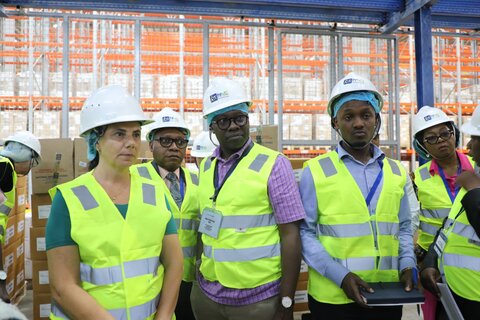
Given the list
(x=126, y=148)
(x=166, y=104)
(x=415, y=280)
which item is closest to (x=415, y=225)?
(x=415, y=280)

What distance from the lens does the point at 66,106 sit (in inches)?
194

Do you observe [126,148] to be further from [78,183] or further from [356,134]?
[356,134]

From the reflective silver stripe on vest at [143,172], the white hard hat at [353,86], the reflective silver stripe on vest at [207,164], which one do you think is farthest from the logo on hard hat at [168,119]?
the white hard hat at [353,86]

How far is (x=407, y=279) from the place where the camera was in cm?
162

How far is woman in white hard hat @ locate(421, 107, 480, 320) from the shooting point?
168cm

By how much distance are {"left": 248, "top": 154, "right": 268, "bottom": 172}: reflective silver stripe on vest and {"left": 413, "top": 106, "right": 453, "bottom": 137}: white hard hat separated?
1.46 metres

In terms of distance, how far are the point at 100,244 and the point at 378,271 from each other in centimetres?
120

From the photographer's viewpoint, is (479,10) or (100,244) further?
(479,10)

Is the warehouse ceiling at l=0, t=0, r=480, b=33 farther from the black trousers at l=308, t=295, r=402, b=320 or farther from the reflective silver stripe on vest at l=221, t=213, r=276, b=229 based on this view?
the black trousers at l=308, t=295, r=402, b=320

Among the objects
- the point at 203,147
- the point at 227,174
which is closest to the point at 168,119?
the point at 227,174

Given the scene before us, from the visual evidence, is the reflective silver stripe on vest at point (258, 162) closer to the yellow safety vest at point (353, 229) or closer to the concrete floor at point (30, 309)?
the yellow safety vest at point (353, 229)

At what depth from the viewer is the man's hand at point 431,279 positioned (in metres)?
1.79

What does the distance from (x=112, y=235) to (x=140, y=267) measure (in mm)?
169

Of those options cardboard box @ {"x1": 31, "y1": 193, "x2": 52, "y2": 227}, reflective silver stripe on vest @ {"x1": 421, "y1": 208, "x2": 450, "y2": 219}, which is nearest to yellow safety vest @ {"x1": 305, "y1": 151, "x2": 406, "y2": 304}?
reflective silver stripe on vest @ {"x1": 421, "y1": 208, "x2": 450, "y2": 219}
